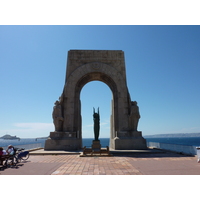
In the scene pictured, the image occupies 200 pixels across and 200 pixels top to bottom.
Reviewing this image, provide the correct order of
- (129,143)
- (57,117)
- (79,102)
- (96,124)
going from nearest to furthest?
(129,143)
(57,117)
(96,124)
(79,102)

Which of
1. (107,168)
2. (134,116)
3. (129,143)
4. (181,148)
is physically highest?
(134,116)

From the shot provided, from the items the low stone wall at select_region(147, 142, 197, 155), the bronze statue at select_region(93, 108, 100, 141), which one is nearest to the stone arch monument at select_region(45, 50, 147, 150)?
the bronze statue at select_region(93, 108, 100, 141)

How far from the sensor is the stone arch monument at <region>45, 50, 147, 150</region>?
14727 millimetres

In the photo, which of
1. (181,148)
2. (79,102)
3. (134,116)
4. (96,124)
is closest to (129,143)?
(134,116)

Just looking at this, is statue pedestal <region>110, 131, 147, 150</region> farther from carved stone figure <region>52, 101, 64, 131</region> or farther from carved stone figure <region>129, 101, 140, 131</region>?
carved stone figure <region>52, 101, 64, 131</region>

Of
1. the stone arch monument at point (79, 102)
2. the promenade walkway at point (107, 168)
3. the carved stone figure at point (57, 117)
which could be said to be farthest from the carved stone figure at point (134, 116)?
the carved stone figure at point (57, 117)

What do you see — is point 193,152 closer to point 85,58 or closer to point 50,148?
point 50,148

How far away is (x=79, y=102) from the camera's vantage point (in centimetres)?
1769

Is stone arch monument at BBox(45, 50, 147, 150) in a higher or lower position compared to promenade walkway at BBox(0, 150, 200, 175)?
higher

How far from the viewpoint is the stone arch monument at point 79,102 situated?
580 inches

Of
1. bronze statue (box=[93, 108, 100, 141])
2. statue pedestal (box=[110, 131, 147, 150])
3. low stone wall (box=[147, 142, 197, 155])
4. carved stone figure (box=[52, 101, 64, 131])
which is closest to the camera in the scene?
low stone wall (box=[147, 142, 197, 155])

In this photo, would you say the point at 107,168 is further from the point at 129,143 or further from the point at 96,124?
the point at 96,124

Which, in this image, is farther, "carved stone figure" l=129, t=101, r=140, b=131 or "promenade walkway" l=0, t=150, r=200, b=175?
"carved stone figure" l=129, t=101, r=140, b=131

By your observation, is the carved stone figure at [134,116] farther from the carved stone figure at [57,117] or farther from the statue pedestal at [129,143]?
the carved stone figure at [57,117]
